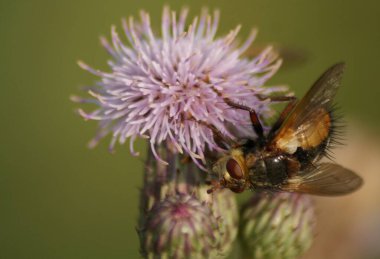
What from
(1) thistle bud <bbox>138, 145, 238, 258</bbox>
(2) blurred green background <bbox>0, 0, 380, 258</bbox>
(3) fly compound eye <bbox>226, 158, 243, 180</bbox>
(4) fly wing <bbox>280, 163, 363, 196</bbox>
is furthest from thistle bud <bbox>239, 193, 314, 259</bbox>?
(2) blurred green background <bbox>0, 0, 380, 258</bbox>

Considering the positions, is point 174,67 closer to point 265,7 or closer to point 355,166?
point 355,166

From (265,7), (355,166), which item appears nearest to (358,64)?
(265,7)

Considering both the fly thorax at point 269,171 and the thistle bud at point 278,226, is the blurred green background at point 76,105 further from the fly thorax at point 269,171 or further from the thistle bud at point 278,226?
the fly thorax at point 269,171

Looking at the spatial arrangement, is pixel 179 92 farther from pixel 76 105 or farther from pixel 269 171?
pixel 76 105

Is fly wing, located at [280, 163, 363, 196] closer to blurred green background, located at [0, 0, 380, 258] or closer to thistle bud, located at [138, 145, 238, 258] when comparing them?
thistle bud, located at [138, 145, 238, 258]

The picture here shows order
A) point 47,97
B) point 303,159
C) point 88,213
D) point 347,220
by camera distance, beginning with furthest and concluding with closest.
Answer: point 47,97, point 88,213, point 347,220, point 303,159

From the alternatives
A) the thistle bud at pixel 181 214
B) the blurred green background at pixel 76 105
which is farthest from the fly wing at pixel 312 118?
the blurred green background at pixel 76 105
